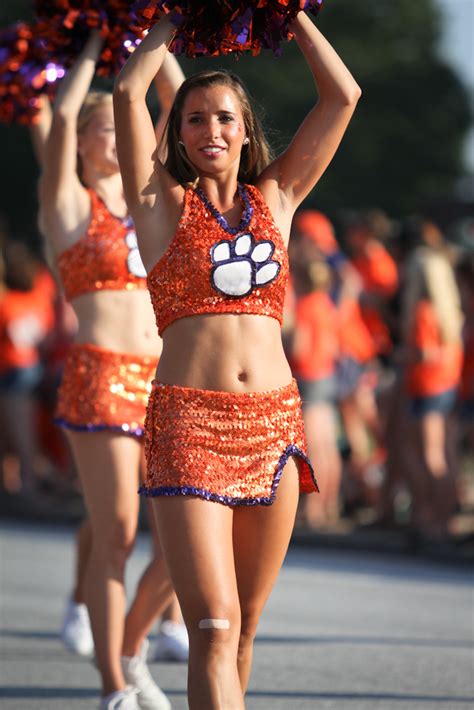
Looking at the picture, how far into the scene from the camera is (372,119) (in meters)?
43.9

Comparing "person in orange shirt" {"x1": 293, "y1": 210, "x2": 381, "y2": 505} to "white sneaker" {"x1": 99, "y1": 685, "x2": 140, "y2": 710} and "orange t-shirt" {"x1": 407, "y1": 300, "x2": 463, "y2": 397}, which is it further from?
"white sneaker" {"x1": 99, "y1": 685, "x2": 140, "y2": 710}

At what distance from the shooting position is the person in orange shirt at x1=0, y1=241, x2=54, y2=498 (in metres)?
12.8

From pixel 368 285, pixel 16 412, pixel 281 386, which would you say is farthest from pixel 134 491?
pixel 16 412

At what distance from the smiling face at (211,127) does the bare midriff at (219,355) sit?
1.53 ft

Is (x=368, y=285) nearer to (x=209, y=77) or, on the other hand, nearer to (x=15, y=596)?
(x=15, y=596)

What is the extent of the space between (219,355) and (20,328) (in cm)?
865

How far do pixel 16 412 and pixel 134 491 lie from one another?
741cm

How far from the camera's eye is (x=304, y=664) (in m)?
6.68

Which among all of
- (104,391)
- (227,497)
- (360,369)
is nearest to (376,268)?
(360,369)

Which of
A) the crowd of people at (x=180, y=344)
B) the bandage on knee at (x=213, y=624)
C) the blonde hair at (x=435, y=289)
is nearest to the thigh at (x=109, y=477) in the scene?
the crowd of people at (x=180, y=344)

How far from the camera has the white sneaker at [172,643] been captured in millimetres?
6758

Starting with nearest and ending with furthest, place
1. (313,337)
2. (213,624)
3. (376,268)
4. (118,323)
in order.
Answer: (213,624)
(118,323)
(313,337)
(376,268)

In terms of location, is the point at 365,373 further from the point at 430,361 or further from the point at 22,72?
the point at 22,72

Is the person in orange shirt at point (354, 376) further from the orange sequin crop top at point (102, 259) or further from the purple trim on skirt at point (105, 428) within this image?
the purple trim on skirt at point (105, 428)
